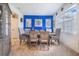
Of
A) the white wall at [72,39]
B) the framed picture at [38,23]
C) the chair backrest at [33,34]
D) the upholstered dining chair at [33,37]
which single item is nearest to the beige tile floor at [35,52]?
the white wall at [72,39]

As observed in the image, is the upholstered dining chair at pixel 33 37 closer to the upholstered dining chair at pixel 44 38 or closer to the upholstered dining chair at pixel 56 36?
the upholstered dining chair at pixel 44 38

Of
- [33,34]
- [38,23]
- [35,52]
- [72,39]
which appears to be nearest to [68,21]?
[72,39]

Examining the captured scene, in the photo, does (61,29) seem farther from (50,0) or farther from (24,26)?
(50,0)

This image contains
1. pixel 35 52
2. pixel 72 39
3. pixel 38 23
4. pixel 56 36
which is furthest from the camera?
pixel 38 23

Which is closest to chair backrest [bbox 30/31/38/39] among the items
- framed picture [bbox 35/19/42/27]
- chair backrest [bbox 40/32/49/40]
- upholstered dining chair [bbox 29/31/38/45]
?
upholstered dining chair [bbox 29/31/38/45]

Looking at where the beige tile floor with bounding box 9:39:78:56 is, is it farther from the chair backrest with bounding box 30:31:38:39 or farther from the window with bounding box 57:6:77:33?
the window with bounding box 57:6:77:33

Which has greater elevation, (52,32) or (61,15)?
(61,15)

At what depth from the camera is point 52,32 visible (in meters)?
7.98

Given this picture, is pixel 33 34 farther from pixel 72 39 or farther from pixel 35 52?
pixel 72 39

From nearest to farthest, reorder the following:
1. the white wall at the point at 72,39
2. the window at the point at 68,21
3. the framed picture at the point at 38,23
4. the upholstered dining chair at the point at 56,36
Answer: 1. the white wall at the point at 72,39
2. the window at the point at 68,21
3. the upholstered dining chair at the point at 56,36
4. the framed picture at the point at 38,23

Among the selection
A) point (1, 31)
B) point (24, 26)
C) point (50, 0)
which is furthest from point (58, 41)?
point (50, 0)

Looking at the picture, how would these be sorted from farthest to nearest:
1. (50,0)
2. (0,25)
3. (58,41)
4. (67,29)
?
1. (58,41)
2. (67,29)
3. (0,25)
4. (50,0)

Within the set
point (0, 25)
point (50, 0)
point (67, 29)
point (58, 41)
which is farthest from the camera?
point (58, 41)

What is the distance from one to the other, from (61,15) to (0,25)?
474 centimetres
